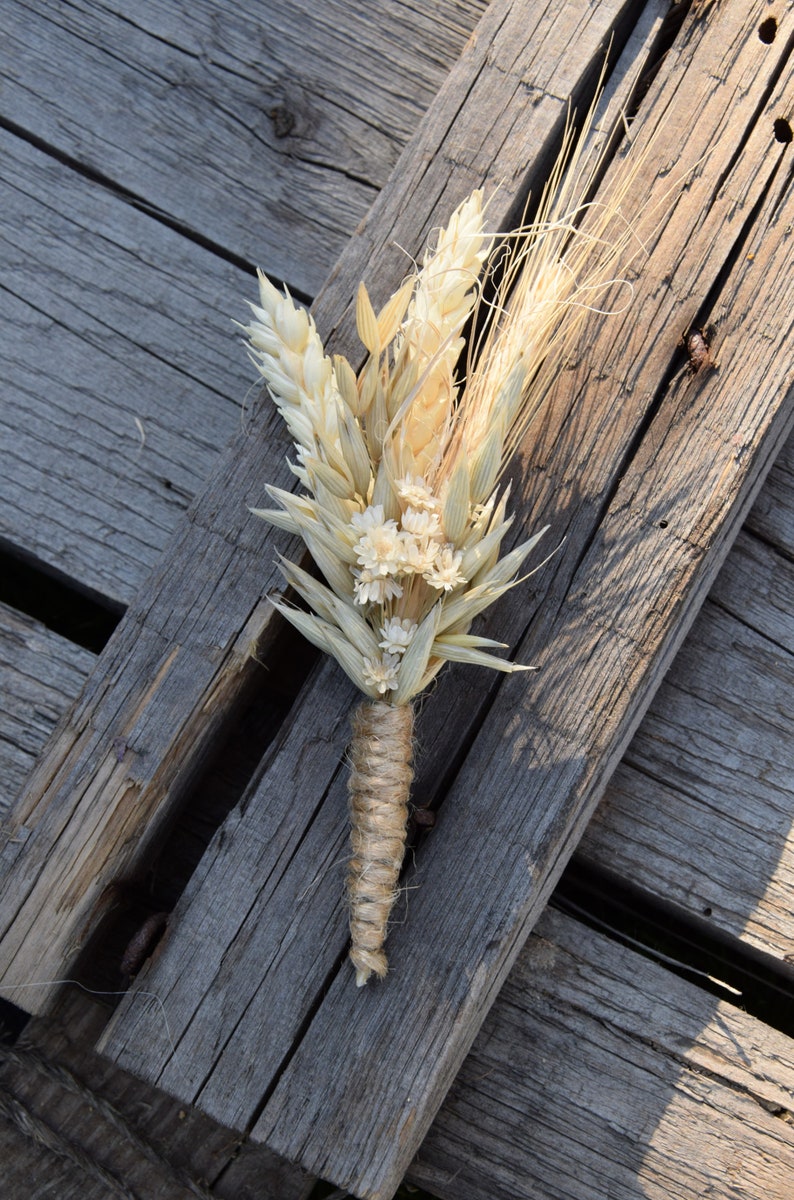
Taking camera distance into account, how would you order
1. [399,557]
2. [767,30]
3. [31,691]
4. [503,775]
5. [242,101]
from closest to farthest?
1. [399,557]
2. [503,775]
3. [767,30]
4. [31,691]
5. [242,101]

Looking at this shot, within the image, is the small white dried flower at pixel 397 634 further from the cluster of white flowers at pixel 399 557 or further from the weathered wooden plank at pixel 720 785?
the weathered wooden plank at pixel 720 785

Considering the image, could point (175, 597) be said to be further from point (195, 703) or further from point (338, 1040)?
point (338, 1040)

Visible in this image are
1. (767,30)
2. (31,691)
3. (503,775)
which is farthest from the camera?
(31,691)

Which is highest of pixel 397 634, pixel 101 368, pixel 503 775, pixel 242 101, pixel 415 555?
pixel 242 101

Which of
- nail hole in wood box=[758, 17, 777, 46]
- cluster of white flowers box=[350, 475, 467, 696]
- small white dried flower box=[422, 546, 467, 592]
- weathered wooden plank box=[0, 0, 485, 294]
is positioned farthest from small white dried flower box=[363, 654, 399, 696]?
nail hole in wood box=[758, 17, 777, 46]

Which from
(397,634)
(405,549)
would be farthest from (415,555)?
(397,634)

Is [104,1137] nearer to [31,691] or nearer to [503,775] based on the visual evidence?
[31,691]
